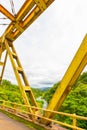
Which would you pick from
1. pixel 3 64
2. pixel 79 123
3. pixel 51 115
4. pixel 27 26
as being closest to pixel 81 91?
pixel 79 123

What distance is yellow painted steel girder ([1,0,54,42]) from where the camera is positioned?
977 cm

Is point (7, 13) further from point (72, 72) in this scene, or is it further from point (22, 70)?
point (72, 72)

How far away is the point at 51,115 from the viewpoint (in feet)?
28.4

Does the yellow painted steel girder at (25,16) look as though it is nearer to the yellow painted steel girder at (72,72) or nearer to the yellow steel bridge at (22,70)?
the yellow steel bridge at (22,70)

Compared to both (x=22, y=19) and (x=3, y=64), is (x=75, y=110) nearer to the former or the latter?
(x=3, y=64)

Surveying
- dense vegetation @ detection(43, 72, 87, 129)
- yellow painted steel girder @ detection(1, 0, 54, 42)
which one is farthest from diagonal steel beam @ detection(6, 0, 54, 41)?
dense vegetation @ detection(43, 72, 87, 129)

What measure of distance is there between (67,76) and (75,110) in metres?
24.3

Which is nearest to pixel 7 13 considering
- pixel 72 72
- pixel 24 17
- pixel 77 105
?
pixel 24 17

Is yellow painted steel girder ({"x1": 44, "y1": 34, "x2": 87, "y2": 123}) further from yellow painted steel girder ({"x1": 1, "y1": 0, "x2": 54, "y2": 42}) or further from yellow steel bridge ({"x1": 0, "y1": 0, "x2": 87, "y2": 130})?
yellow painted steel girder ({"x1": 1, "y1": 0, "x2": 54, "y2": 42})

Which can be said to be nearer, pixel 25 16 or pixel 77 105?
pixel 25 16

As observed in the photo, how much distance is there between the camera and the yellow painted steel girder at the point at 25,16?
9772mm

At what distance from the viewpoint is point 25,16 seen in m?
11.4

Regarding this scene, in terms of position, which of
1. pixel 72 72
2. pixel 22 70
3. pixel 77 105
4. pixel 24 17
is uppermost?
pixel 24 17

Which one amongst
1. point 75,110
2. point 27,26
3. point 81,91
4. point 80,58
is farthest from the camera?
point 81,91
